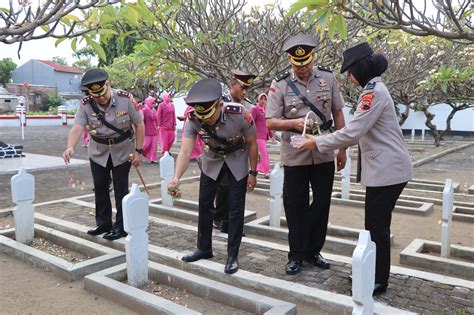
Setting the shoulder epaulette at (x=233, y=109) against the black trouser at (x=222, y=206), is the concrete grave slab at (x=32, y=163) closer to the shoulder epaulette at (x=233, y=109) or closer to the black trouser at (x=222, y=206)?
the black trouser at (x=222, y=206)

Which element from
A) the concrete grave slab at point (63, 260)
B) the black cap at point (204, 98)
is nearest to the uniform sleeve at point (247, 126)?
the black cap at point (204, 98)

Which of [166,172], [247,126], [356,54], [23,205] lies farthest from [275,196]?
[23,205]

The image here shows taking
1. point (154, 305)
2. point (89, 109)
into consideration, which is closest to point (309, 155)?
point (154, 305)

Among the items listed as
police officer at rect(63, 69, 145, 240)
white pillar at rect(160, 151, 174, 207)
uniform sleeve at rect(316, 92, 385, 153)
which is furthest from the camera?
white pillar at rect(160, 151, 174, 207)

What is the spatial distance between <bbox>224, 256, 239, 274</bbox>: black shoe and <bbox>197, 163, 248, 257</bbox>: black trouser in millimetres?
45

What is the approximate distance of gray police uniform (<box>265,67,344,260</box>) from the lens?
3.98m

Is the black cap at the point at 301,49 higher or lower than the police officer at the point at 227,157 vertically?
higher

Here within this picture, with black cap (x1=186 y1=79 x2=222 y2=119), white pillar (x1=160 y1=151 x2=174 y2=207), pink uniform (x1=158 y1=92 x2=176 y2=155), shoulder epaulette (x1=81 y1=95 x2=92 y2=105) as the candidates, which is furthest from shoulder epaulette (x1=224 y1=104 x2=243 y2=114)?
pink uniform (x1=158 y1=92 x2=176 y2=155)

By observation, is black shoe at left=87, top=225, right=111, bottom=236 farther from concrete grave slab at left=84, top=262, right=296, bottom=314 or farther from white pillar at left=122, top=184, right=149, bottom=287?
white pillar at left=122, top=184, right=149, bottom=287

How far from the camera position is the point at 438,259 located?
174 inches

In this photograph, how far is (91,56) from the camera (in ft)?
144

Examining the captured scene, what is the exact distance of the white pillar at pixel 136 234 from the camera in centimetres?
383

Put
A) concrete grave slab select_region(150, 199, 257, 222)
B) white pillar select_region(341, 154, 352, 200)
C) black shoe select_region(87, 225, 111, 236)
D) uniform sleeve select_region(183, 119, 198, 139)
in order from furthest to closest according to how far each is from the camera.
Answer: white pillar select_region(341, 154, 352, 200) → concrete grave slab select_region(150, 199, 257, 222) → black shoe select_region(87, 225, 111, 236) → uniform sleeve select_region(183, 119, 198, 139)

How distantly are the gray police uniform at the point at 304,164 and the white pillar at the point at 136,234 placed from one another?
133 centimetres
